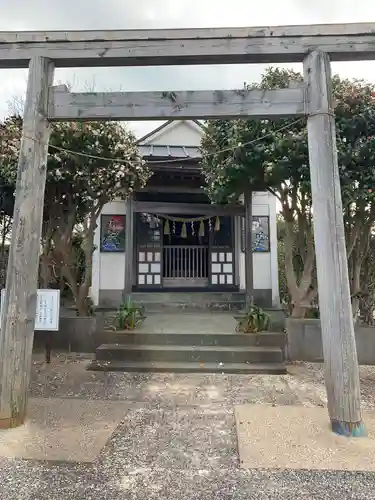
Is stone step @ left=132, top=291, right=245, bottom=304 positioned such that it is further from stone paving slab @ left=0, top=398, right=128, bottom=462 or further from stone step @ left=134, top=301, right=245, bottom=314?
stone paving slab @ left=0, top=398, right=128, bottom=462

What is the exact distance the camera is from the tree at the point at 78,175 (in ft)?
20.2

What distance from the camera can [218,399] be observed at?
446cm

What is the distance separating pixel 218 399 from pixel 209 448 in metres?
1.26

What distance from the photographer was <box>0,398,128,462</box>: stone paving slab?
307 centimetres

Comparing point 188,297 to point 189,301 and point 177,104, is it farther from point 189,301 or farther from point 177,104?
point 177,104

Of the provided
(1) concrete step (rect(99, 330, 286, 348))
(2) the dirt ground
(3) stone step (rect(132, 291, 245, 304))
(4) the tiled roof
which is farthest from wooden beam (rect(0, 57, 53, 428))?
(3) stone step (rect(132, 291, 245, 304))

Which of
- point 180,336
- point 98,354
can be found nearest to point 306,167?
point 180,336

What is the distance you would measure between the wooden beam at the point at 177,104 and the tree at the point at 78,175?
70.8 inches

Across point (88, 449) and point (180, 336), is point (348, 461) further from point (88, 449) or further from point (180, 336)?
point (180, 336)

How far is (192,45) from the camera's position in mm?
3842

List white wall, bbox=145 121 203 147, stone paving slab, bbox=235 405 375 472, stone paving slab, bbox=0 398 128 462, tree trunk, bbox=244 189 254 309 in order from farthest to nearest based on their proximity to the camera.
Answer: white wall, bbox=145 121 203 147, tree trunk, bbox=244 189 254 309, stone paving slab, bbox=0 398 128 462, stone paving slab, bbox=235 405 375 472

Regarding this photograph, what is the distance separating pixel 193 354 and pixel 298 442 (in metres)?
2.74

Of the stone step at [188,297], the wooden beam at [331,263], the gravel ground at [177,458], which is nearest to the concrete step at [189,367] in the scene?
the gravel ground at [177,458]

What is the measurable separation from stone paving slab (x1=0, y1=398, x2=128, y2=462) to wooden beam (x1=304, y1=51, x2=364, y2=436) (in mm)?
2260
